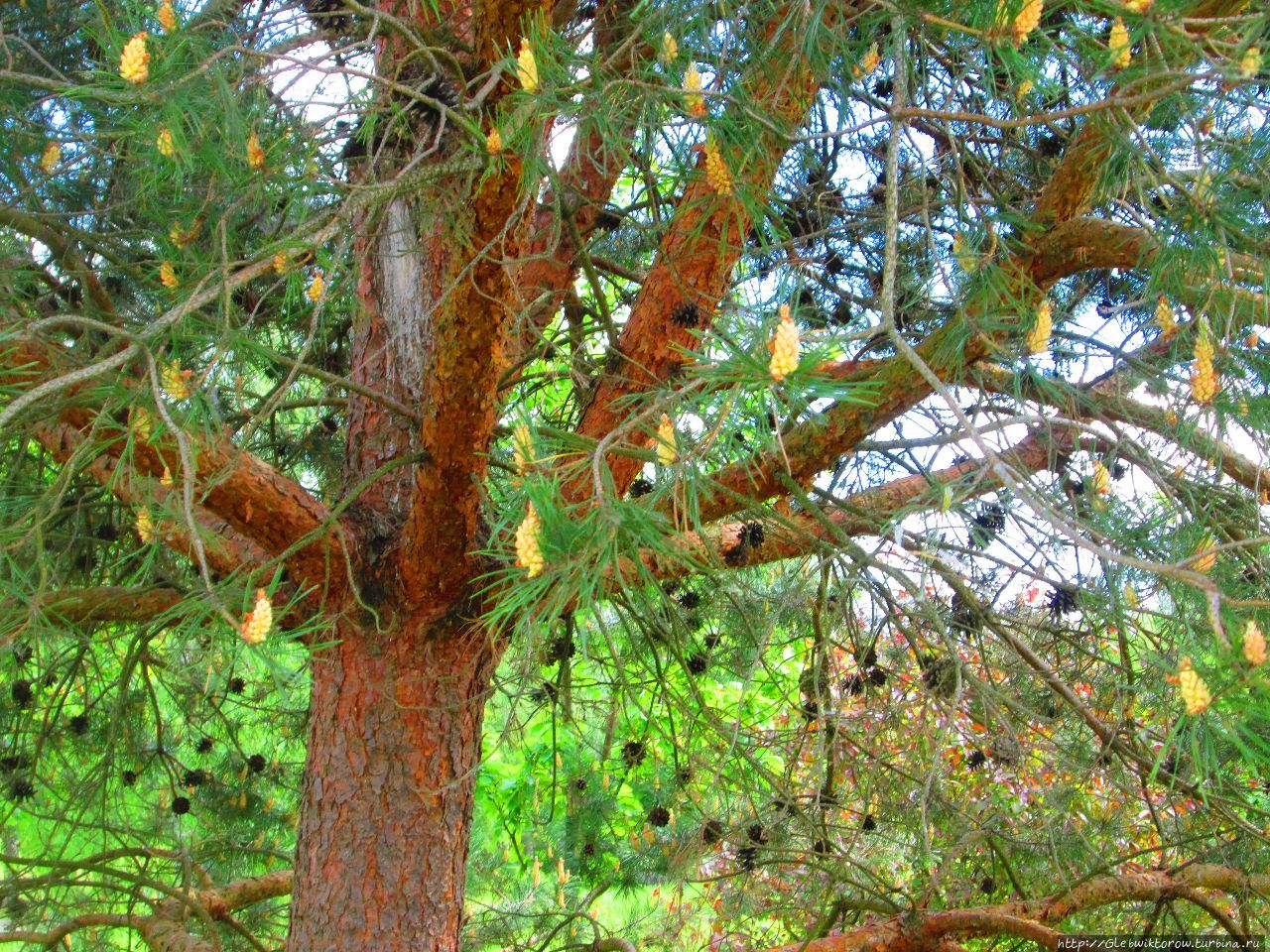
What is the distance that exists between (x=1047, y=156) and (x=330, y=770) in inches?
77.6

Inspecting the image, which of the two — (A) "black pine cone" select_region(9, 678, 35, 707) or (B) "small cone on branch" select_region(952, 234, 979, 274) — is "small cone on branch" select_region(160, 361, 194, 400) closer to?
(B) "small cone on branch" select_region(952, 234, 979, 274)

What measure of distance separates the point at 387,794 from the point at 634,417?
122 centimetres

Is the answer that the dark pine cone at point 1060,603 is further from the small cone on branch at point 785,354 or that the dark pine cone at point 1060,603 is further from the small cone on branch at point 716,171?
the small cone on branch at point 785,354

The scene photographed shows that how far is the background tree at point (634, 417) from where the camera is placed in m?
1.28

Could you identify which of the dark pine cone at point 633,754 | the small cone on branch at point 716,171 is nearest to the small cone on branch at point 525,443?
the small cone on branch at point 716,171

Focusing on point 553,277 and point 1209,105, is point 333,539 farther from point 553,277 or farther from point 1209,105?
point 1209,105

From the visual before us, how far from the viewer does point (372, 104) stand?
1465 millimetres

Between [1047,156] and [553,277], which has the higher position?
[1047,156]

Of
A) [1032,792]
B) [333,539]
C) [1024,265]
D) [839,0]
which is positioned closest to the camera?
[839,0]

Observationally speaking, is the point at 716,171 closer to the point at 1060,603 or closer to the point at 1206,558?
the point at 1206,558

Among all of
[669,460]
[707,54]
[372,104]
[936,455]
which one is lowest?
[669,460]

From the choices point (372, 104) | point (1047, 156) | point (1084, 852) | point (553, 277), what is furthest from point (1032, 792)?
point (372, 104)

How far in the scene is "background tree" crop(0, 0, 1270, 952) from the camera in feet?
4.20

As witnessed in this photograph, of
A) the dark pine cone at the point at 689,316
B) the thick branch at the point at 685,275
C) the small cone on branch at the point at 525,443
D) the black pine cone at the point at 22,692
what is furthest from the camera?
the black pine cone at the point at 22,692
